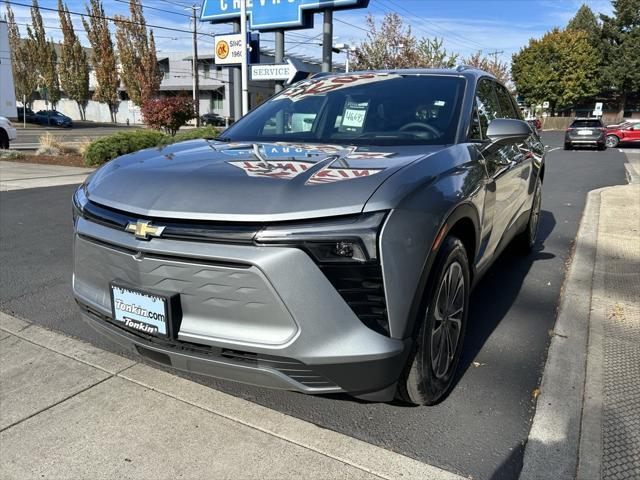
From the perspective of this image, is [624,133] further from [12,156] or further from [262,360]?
[262,360]

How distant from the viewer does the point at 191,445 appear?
2533 millimetres

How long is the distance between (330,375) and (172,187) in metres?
1.04

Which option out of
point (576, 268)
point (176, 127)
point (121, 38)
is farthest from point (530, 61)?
point (576, 268)

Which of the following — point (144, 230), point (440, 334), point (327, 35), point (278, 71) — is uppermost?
point (327, 35)

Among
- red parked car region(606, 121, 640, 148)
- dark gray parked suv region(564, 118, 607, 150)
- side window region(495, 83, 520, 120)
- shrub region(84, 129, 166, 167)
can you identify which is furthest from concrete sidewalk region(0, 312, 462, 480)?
red parked car region(606, 121, 640, 148)

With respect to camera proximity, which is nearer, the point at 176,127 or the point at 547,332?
the point at 547,332

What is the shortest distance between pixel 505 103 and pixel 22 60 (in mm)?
61624

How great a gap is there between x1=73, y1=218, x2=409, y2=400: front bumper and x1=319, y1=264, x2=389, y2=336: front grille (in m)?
0.03

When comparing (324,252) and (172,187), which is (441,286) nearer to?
(324,252)

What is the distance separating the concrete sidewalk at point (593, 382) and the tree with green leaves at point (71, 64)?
189ft

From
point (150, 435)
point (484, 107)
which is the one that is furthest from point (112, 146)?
point (150, 435)

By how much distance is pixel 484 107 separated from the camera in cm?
382

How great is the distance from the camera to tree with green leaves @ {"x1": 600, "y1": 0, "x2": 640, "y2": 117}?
62219 mm

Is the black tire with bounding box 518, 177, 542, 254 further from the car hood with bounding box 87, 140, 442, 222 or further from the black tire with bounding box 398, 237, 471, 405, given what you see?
the car hood with bounding box 87, 140, 442, 222
